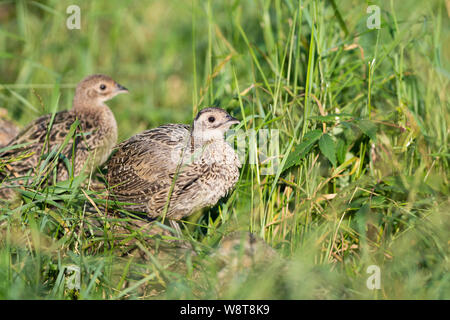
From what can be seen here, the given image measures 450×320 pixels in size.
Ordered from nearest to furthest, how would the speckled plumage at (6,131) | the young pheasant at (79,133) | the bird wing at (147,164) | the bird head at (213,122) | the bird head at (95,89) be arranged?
the bird head at (213,122) → the bird wing at (147,164) → the young pheasant at (79,133) → the bird head at (95,89) → the speckled plumage at (6,131)

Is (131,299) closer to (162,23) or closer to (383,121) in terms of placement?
(383,121)

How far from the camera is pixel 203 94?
201 inches

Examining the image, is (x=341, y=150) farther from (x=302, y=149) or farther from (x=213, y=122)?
(x=213, y=122)

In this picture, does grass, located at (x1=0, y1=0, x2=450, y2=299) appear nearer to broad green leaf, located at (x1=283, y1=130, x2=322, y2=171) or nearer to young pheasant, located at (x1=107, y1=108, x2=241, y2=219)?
broad green leaf, located at (x1=283, y1=130, x2=322, y2=171)

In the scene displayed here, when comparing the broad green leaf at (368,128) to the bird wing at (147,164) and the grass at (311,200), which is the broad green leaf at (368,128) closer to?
the grass at (311,200)

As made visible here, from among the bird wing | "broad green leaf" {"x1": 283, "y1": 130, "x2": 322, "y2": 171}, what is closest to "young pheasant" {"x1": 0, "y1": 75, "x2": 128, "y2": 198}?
the bird wing

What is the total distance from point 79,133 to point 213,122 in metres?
1.55

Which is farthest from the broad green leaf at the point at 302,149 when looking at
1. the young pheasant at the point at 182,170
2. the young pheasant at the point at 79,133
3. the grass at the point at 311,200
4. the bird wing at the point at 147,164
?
the young pheasant at the point at 79,133

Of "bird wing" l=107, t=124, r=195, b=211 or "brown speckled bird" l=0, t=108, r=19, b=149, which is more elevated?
"brown speckled bird" l=0, t=108, r=19, b=149

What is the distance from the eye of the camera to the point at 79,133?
5.12m

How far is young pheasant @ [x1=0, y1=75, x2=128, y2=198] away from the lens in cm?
502

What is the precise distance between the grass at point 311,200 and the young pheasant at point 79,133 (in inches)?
18.6

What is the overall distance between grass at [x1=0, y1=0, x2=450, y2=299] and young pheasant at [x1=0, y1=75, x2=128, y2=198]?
1.55 feet

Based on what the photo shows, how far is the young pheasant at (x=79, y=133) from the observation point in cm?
502
